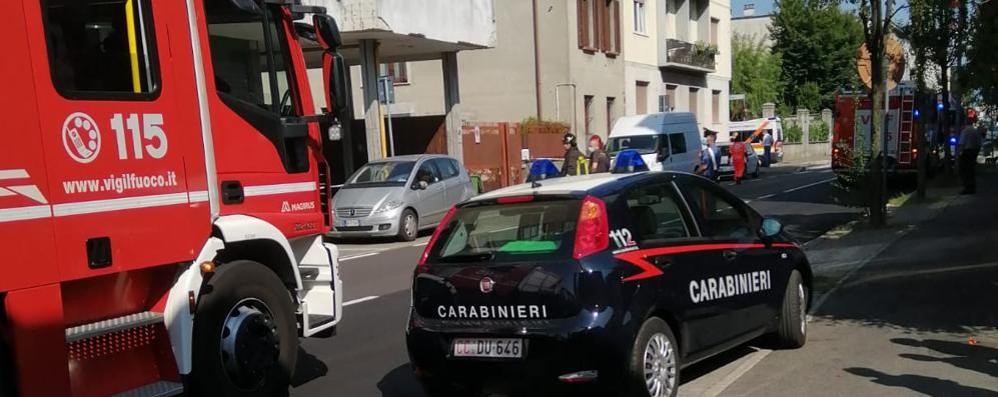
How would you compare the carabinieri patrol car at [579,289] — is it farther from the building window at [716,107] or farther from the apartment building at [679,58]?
the building window at [716,107]

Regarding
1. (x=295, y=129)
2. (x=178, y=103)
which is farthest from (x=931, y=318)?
(x=178, y=103)

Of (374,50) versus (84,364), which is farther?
(374,50)

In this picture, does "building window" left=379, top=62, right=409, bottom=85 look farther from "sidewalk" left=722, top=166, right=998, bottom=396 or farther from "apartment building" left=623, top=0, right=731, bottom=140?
"sidewalk" left=722, top=166, right=998, bottom=396

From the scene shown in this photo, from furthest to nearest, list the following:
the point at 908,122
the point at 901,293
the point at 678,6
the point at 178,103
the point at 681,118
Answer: the point at 678,6, the point at 681,118, the point at 908,122, the point at 901,293, the point at 178,103

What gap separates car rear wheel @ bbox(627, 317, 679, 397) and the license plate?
2.17 ft

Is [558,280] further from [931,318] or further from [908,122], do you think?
[908,122]

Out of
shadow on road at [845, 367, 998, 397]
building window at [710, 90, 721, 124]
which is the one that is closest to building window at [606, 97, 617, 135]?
building window at [710, 90, 721, 124]

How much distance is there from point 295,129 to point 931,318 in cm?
561

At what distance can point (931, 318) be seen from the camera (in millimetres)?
7730

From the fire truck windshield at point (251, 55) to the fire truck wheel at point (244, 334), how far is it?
3.87ft

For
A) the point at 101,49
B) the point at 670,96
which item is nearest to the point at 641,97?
the point at 670,96

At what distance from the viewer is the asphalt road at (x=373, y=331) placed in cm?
664

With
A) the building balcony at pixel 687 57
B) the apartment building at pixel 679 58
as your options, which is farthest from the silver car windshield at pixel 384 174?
the building balcony at pixel 687 57

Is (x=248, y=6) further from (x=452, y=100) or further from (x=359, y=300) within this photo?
(x=452, y=100)
